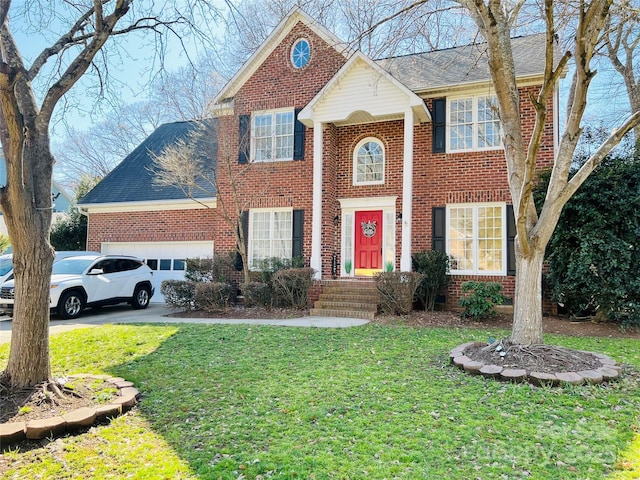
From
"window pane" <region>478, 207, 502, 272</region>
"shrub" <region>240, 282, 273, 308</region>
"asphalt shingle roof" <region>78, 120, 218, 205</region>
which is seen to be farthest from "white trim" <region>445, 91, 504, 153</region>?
"asphalt shingle roof" <region>78, 120, 218, 205</region>

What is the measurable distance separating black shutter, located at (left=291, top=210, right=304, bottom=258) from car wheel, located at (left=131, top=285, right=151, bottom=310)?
15.2ft

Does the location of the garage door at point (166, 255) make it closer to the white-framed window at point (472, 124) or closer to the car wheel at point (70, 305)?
the car wheel at point (70, 305)

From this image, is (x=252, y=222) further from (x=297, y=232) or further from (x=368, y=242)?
(x=368, y=242)

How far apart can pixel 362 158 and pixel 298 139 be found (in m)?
1.96

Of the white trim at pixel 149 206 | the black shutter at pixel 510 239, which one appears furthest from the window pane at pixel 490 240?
the white trim at pixel 149 206

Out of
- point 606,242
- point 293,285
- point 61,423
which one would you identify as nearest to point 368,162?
point 293,285

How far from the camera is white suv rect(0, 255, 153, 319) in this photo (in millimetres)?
10875

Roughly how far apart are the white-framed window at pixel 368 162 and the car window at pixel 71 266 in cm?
775

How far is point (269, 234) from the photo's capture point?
43.9 ft

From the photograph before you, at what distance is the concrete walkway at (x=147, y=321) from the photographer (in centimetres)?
927

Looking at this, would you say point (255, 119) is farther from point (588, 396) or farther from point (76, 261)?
point (588, 396)

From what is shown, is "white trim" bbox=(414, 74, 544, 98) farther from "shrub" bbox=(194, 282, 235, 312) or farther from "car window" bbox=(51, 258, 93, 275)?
"car window" bbox=(51, 258, 93, 275)

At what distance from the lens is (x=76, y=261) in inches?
477

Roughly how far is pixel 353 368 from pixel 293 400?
1.34 meters
